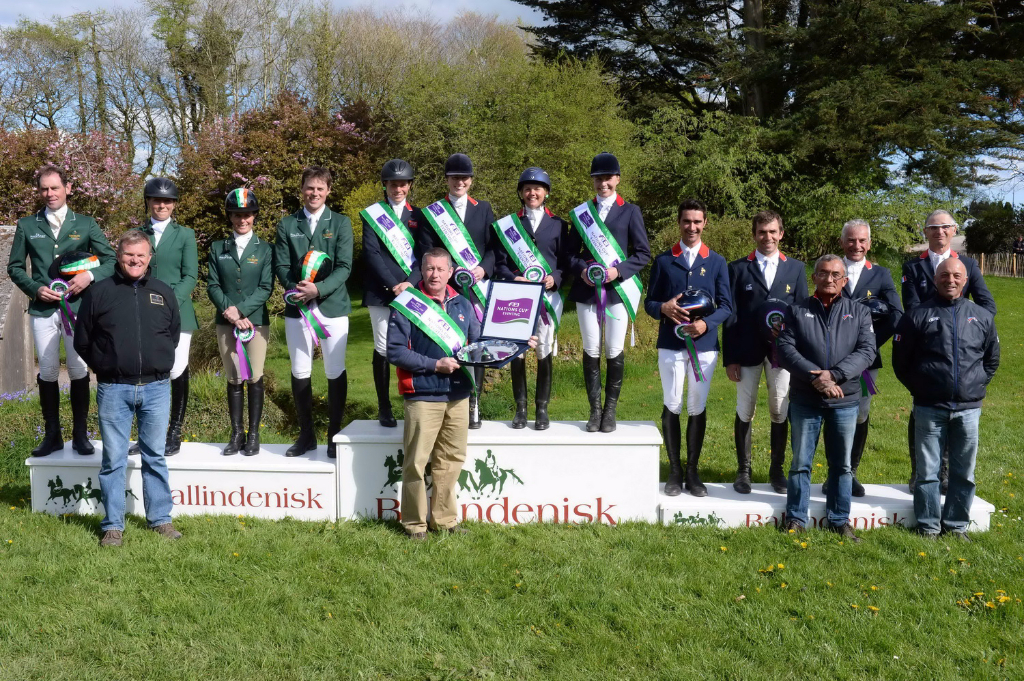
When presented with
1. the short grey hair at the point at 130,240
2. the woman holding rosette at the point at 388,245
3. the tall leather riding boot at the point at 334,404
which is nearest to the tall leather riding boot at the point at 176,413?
the tall leather riding boot at the point at 334,404

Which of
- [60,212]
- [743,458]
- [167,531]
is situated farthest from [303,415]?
[743,458]

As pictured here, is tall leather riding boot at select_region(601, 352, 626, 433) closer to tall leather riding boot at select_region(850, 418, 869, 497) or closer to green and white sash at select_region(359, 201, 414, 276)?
green and white sash at select_region(359, 201, 414, 276)

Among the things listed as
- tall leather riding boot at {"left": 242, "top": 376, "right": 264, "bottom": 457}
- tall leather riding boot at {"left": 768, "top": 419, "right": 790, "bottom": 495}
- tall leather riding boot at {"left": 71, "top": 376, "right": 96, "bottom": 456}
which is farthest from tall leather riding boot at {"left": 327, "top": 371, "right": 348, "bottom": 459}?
tall leather riding boot at {"left": 768, "top": 419, "right": 790, "bottom": 495}

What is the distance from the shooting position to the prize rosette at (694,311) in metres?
4.79

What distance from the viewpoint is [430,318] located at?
14.6 ft

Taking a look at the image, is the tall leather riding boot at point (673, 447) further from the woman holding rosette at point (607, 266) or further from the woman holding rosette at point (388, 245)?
the woman holding rosette at point (388, 245)

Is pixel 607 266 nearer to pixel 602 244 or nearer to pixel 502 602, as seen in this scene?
pixel 602 244

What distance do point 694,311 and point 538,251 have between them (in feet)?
3.39

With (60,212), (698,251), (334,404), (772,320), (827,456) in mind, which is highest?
(60,212)

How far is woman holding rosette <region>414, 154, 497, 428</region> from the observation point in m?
5.05

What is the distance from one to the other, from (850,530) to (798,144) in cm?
1314

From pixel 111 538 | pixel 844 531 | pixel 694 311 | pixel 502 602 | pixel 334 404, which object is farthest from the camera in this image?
pixel 334 404

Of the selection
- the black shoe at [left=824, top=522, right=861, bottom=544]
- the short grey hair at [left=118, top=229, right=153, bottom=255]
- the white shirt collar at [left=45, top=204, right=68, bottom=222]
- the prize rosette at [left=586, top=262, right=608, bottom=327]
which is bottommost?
the black shoe at [left=824, top=522, right=861, bottom=544]

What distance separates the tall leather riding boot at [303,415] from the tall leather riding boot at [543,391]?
149 cm
